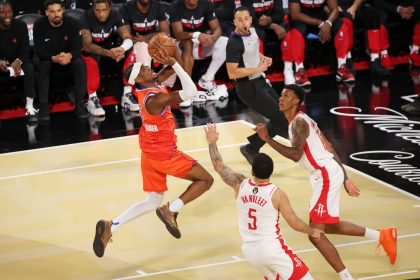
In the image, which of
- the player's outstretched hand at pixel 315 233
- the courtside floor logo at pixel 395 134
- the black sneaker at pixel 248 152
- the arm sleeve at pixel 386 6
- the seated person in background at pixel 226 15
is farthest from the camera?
the arm sleeve at pixel 386 6

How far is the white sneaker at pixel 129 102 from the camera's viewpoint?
15.0 metres

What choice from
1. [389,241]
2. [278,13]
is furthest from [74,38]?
[389,241]

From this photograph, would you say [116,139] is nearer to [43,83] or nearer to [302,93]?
[43,83]

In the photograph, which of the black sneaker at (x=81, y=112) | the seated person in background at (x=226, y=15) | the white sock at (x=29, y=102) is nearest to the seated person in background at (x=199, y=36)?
the seated person in background at (x=226, y=15)

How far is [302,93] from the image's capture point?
8.80 meters

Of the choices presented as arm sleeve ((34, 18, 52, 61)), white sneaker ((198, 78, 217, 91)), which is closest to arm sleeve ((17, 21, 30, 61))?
arm sleeve ((34, 18, 52, 61))

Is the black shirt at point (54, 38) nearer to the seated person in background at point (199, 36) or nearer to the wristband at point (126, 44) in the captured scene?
the wristband at point (126, 44)

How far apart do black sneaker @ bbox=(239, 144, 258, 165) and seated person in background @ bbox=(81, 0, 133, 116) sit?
3427mm

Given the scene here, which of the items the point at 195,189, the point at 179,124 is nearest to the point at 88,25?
the point at 179,124

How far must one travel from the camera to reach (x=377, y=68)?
16234mm

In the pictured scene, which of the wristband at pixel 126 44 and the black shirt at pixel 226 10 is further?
the black shirt at pixel 226 10

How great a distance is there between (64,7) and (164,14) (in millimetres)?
1693

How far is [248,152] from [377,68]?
16.5 feet

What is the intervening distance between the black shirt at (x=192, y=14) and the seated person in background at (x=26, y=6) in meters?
2.20
